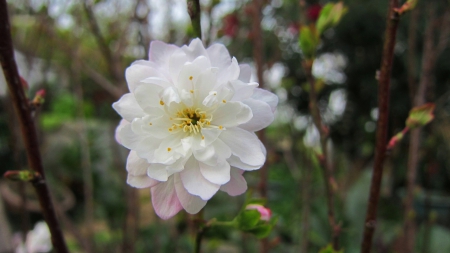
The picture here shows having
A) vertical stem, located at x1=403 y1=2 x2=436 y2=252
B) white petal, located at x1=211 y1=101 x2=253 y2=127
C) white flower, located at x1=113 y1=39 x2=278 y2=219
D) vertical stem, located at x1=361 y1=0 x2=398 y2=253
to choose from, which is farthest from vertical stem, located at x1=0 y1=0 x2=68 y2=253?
vertical stem, located at x1=403 y1=2 x2=436 y2=252

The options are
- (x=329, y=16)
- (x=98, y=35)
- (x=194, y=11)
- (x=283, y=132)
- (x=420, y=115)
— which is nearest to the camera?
(x=194, y=11)

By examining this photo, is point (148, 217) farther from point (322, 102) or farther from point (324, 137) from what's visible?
point (324, 137)

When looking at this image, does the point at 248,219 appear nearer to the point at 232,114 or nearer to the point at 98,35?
the point at 232,114

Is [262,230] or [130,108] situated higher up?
[130,108]

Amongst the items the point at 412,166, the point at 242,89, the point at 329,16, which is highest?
the point at 329,16

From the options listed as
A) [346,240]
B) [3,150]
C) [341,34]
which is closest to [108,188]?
[3,150]

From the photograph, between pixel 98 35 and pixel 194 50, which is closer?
pixel 194 50

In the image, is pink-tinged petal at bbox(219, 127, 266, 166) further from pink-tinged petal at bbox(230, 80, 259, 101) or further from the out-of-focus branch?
the out-of-focus branch

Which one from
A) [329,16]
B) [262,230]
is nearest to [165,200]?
[262,230]
